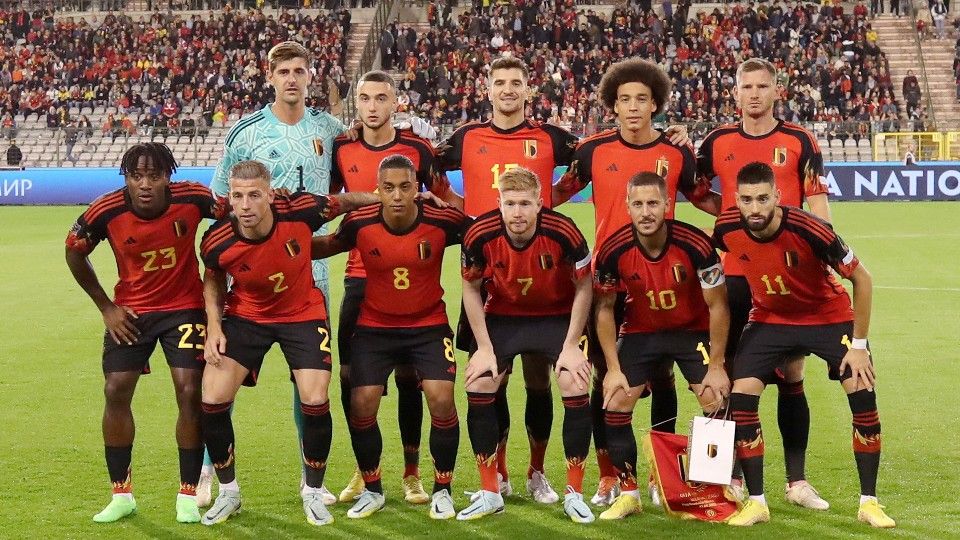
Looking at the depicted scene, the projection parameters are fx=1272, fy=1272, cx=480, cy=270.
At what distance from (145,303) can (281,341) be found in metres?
0.74

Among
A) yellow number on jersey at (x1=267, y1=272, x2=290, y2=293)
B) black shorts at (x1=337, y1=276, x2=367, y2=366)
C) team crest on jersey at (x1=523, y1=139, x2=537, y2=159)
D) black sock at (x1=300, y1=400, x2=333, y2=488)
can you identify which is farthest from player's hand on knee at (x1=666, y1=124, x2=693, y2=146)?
black sock at (x1=300, y1=400, x2=333, y2=488)

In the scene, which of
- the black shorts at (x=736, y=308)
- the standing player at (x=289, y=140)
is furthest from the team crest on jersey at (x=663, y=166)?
the standing player at (x=289, y=140)

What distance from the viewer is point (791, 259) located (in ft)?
20.9

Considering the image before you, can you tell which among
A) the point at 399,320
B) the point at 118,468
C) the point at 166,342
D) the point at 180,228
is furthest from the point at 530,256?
the point at 118,468

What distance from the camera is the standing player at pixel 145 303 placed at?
6511mm

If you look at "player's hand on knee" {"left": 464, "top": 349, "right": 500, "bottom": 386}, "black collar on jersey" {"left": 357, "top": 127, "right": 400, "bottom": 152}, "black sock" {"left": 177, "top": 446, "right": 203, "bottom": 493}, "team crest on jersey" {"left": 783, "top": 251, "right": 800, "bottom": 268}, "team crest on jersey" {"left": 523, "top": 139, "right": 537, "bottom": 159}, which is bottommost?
"black sock" {"left": 177, "top": 446, "right": 203, "bottom": 493}

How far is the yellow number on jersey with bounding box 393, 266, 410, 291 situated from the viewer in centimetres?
671

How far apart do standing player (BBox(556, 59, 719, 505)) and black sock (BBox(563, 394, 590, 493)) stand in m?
0.38

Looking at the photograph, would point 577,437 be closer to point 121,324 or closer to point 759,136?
point 759,136

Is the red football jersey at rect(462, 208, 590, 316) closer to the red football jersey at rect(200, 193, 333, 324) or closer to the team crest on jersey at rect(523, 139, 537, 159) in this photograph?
the team crest on jersey at rect(523, 139, 537, 159)

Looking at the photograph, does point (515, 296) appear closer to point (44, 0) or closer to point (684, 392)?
point (684, 392)

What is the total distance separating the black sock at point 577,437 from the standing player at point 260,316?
1243mm

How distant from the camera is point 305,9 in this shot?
43.1 m

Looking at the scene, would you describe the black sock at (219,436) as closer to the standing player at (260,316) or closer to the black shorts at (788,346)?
the standing player at (260,316)
